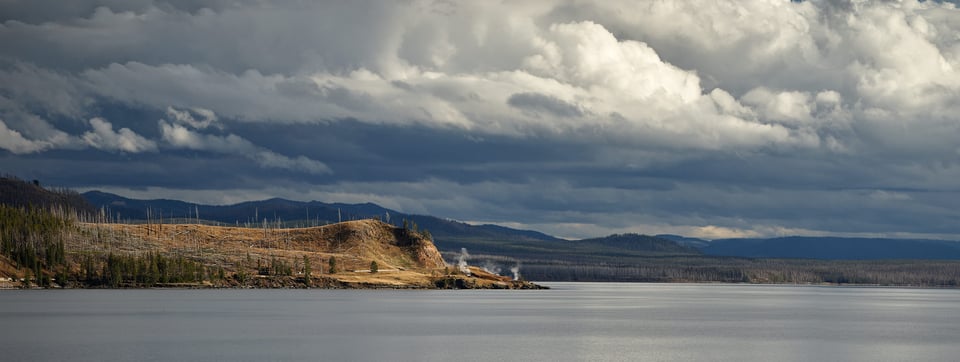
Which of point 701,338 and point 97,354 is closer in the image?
point 97,354

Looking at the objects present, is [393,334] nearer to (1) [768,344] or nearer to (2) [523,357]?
(2) [523,357]

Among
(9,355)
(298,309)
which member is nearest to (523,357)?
(9,355)

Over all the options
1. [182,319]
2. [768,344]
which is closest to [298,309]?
[182,319]

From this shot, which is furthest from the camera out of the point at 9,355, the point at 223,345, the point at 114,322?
the point at 114,322

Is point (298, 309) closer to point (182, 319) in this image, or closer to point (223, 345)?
point (182, 319)

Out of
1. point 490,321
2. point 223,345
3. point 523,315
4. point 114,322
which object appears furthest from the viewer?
point 523,315

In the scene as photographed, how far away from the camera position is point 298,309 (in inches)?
7849

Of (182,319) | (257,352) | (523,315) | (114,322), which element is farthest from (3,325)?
(523,315)

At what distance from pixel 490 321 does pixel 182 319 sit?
46501 millimetres

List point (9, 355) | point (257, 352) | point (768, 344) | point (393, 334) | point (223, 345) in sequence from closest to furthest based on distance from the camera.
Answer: point (9, 355)
point (257, 352)
point (223, 345)
point (768, 344)
point (393, 334)

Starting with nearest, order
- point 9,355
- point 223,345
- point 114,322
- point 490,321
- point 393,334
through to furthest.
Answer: point 9,355 → point 223,345 → point 393,334 → point 114,322 → point 490,321

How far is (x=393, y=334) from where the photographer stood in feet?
449

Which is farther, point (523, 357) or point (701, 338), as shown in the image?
point (701, 338)

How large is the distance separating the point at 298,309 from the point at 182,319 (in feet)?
134
